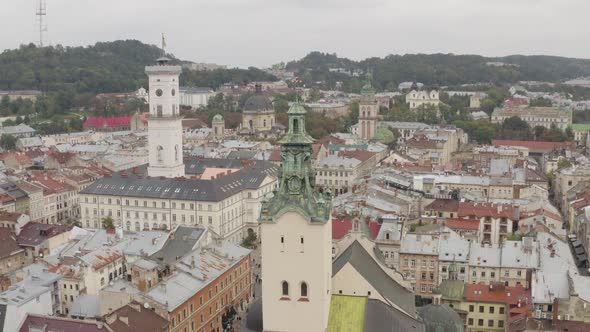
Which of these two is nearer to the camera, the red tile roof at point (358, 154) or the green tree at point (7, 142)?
the red tile roof at point (358, 154)

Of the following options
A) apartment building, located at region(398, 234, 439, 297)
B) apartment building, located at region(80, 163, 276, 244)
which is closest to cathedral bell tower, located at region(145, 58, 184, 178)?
apartment building, located at region(80, 163, 276, 244)

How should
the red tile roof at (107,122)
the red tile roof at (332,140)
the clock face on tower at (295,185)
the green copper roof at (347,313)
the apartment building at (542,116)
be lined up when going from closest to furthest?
the clock face on tower at (295,185)
the green copper roof at (347,313)
the red tile roof at (332,140)
the apartment building at (542,116)
the red tile roof at (107,122)

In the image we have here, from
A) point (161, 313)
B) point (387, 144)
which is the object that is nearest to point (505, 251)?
point (161, 313)

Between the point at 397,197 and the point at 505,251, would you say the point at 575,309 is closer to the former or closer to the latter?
the point at 505,251

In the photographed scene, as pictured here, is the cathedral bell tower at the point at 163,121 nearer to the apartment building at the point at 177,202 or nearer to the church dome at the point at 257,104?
the apartment building at the point at 177,202

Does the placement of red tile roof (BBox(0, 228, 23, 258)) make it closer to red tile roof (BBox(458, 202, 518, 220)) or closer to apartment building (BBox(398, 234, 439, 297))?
apartment building (BBox(398, 234, 439, 297))

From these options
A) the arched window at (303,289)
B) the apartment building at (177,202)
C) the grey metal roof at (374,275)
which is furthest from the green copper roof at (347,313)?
the apartment building at (177,202)

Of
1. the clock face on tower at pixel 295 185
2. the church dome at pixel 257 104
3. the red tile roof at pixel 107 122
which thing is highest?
the church dome at pixel 257 104
